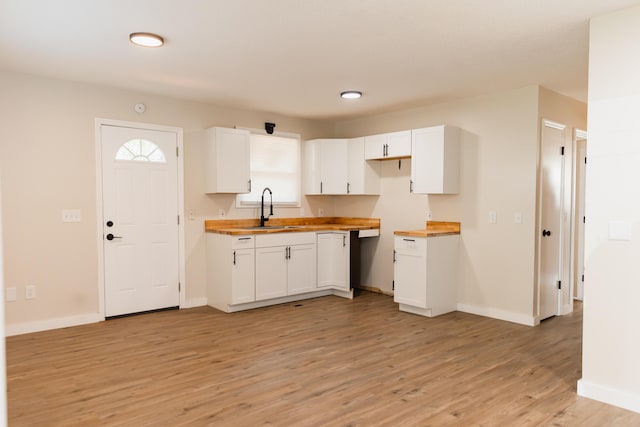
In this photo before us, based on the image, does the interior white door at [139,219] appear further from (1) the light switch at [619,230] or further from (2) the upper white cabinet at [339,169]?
(1) the light switch at [619,230]

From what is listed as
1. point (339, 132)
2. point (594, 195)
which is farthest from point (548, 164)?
point (339, 132)

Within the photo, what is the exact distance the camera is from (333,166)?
6.27 meters

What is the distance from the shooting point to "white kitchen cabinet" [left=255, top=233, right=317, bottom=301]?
5.21m

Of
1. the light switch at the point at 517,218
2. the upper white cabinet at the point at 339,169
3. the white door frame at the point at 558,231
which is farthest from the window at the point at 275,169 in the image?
the white door frame at the point at 558,231

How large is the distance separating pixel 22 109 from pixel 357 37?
3266 millimetres

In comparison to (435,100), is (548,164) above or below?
below

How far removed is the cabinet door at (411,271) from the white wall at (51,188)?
322 cm

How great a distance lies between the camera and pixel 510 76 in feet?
13.8

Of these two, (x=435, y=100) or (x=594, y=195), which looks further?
(x=435, y=100)

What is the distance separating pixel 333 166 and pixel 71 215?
3324 millimetres

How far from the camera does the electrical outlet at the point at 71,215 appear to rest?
443cm

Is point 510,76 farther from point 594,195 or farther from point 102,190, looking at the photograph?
point 102,190

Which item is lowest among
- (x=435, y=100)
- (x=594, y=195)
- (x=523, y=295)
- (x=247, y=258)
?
(x=523, y=295)

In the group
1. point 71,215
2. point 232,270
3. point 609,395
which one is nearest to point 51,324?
point 71,215
